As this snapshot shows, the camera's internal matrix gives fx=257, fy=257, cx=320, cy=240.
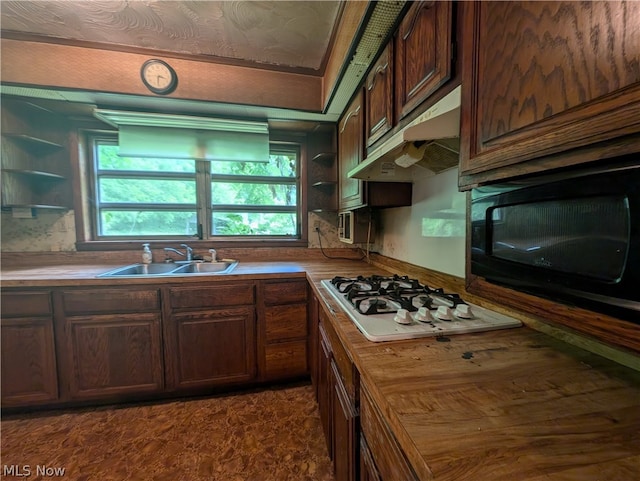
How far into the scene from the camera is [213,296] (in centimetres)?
182

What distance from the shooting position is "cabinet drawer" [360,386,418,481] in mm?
522

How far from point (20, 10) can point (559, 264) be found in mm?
2755

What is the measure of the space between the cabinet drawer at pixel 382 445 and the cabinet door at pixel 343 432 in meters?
0.10

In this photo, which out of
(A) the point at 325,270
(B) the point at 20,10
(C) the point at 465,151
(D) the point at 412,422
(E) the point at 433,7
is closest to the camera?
(D) the point at 412,422

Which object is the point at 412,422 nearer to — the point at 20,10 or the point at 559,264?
the point at 559,264

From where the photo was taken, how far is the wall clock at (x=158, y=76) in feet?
5.86

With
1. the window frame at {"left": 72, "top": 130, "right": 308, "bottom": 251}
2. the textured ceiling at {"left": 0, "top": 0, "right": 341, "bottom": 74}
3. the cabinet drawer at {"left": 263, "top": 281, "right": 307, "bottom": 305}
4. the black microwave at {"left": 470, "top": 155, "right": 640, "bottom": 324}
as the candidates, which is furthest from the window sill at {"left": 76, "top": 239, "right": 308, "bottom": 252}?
the black microwave at {"left": 470, "top": 155, "right": 640, "bottom": 324}

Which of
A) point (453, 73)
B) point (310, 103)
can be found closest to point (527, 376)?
point (453, 73)

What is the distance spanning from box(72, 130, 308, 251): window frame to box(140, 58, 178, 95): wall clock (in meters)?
0.70

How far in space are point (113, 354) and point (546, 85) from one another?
8.03 feet

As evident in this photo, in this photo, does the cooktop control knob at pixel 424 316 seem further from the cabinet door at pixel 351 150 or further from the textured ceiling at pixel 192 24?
the textured ceiling at pixel 192 24

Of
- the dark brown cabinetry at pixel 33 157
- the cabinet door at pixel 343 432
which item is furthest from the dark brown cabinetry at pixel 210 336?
the dark brown cabinetry at pixel 33 157

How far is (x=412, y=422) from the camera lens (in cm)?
45

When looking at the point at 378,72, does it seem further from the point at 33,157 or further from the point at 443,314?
the point at 33,157
